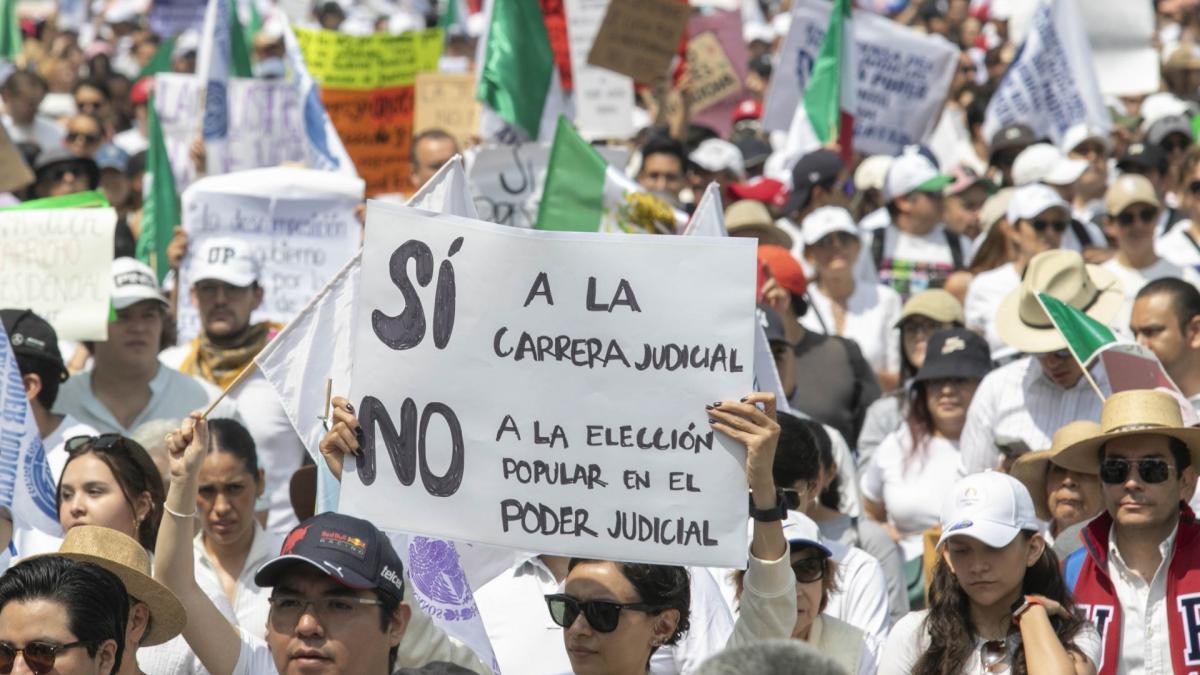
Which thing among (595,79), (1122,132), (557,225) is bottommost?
(1122,132)

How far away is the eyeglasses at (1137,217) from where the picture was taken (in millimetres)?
9547

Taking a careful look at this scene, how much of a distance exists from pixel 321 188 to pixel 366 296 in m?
4.58

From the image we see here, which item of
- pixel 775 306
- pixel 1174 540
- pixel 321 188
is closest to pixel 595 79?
pixel 321 188

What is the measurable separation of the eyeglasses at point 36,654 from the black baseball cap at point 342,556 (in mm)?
485

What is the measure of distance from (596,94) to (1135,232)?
11.9 ft

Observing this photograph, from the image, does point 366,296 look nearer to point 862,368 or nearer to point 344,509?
point 344,509

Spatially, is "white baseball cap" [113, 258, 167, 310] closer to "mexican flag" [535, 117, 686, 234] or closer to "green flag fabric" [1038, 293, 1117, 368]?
"mexican flag" [535, 117, 686, 234]

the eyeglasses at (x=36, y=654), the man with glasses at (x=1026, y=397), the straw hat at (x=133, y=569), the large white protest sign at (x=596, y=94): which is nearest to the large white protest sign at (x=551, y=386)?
the straw hat at (x=133, y=569)

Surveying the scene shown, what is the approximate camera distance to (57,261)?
8102 mm

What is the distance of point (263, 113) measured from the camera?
11.4 metres

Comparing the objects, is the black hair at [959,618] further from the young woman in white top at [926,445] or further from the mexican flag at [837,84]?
the mexican flag at [837,84]

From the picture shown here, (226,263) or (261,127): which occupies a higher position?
(226,263)

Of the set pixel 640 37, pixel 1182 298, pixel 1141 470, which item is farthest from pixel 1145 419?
pixel 640 37

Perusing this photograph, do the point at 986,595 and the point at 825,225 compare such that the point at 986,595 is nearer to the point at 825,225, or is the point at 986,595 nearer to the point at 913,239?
the point at 825,225
